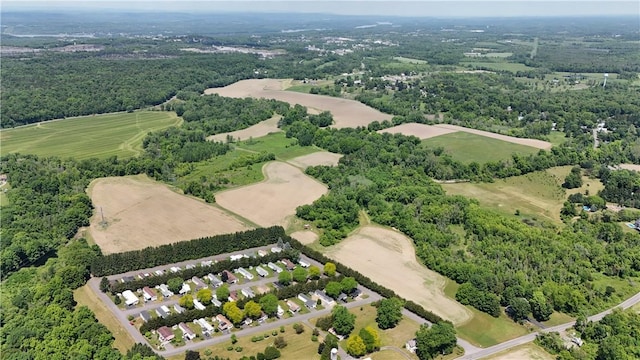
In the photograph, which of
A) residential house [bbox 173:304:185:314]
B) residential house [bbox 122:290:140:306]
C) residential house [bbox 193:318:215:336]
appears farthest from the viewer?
residential house [bbox 122:290:140:306]

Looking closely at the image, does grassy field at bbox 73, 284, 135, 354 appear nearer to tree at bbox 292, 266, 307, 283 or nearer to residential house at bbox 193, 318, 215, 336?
residential house at bbox 193, 318, 215, 336

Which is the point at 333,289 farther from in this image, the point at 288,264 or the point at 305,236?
the point at 305,236

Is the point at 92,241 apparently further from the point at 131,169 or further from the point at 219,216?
the point at 131,169

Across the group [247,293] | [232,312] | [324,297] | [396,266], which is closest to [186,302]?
[232,312]

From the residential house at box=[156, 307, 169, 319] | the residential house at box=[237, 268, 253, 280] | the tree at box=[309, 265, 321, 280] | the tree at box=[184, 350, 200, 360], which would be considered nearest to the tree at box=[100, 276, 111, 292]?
the residential house at box=[156, 307, 169, 319]

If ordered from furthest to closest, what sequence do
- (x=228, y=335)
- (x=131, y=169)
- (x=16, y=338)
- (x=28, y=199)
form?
(x=131, y=169) < (x=28, y=199) < (x=228, y=335) < (x=16, y=338)

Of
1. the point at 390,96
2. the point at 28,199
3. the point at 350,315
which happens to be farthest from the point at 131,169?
the point at 390,96
